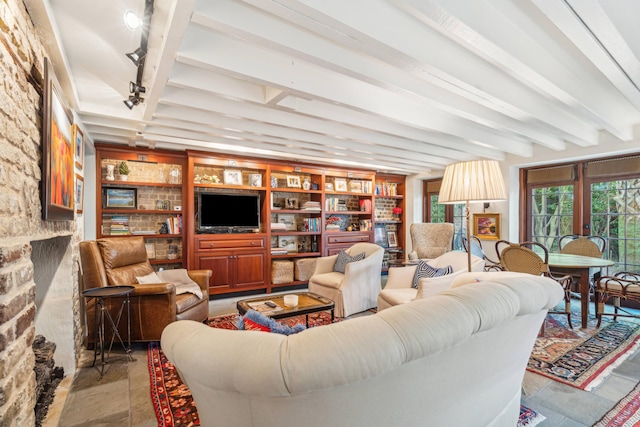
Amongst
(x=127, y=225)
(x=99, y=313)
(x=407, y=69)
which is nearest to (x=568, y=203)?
(x=407, y=69)

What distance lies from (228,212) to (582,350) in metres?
4.45

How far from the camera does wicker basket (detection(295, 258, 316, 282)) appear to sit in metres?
5.53

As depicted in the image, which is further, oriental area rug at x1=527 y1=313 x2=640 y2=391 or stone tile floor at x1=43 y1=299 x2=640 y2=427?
oriental area rug at x1=527 y1=313 x2=640 y2=391

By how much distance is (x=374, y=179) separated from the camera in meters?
6.39

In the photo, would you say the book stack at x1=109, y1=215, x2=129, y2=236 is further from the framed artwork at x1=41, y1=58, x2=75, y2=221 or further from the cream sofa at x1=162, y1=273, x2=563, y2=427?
the cream sofa at x1=162, y1=273, x2=563, y2=427

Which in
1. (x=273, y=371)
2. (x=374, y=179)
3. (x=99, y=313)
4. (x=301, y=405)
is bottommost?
(x=99, y=313)

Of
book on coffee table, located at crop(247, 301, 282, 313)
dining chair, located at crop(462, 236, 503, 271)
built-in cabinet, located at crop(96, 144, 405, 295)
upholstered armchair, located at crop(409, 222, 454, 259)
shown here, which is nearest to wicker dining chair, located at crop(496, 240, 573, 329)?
dining chair, located at crop(462, 236, 503, 271)

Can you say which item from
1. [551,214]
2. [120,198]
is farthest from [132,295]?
[551,214]

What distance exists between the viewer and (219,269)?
15.8 feet

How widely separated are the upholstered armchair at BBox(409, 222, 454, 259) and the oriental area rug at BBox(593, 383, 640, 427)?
140 inches

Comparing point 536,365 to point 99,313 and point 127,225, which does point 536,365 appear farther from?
point 127,225

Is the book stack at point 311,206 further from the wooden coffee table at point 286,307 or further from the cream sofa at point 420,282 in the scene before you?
the wooden coffee table at point 286,307

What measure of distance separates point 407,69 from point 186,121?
87.4 inches

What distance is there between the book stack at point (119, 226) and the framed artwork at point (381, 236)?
4.45 meters
